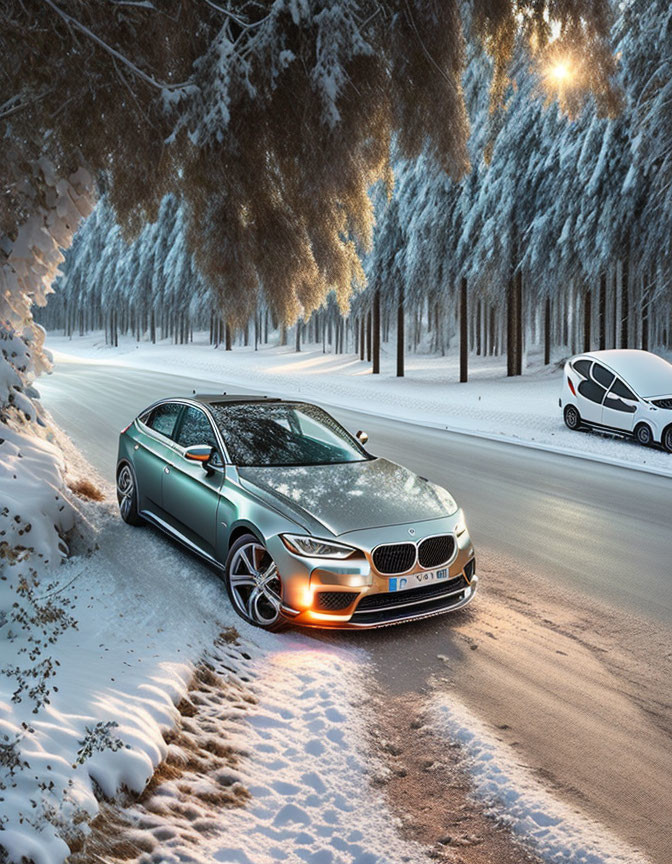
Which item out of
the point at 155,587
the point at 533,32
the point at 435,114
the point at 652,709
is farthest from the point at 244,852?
the point at 533,32

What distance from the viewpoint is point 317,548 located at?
5.11 metres

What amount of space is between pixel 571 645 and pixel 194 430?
387 centimetres

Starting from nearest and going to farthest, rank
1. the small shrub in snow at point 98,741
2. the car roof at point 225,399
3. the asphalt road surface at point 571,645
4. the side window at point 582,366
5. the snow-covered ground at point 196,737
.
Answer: the snow-covered ground at point 196,737 → the small shrub in snow at point 98,741 → the asphalt road surface at point 571,645 → the car roof at point 225,399 → the side window at point 582,366

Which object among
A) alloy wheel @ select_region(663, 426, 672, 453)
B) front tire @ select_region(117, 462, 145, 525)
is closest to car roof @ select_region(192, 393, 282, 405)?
front tire @ select_region(117, 462, 145, 525)

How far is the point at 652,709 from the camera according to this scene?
4.36 meters

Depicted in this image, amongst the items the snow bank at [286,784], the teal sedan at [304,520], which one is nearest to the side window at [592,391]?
the teal sedan at [304,520]

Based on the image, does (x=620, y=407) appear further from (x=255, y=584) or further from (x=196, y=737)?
(x=196, y=737)

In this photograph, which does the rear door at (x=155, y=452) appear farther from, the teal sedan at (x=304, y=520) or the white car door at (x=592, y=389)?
the white car door at (x=592, y=389)

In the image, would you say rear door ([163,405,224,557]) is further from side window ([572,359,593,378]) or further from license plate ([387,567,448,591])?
side window ([572,359,593,378])

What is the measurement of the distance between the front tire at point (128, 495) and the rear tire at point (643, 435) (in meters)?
11.2

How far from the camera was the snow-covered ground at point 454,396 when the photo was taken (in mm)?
15645

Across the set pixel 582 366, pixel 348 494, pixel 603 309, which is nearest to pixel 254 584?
pixel 348 494

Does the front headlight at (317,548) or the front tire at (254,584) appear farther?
the front tire at (254,584)

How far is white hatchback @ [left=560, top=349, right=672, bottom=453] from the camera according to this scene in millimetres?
14984
